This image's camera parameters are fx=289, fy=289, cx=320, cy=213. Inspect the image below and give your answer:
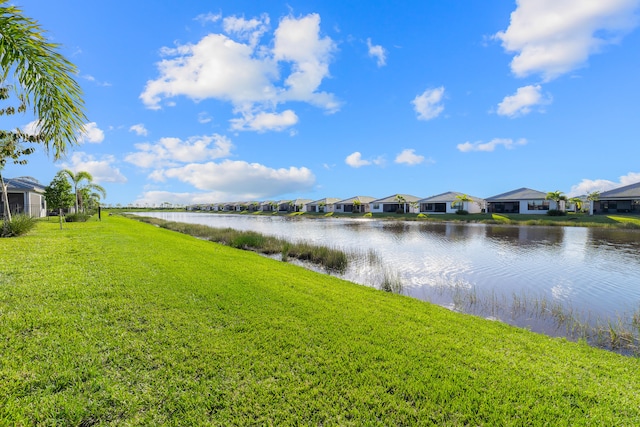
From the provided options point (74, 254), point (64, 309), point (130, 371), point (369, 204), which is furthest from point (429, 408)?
point (369, 204)

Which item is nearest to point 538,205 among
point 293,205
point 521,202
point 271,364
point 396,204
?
point 521,202

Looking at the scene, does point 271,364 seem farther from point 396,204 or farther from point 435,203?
point 396,204

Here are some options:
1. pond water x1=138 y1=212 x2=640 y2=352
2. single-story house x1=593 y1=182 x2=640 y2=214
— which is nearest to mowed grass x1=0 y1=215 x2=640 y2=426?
pond water x1=138 y1=212 x2=640 y2=352

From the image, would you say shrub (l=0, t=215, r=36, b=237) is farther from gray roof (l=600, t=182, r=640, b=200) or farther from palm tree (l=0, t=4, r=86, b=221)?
gray roof (l=600, t=182, r=640, b=200)

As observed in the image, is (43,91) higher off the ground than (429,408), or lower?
higher

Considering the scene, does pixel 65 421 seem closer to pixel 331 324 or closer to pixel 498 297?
pixel 331 324

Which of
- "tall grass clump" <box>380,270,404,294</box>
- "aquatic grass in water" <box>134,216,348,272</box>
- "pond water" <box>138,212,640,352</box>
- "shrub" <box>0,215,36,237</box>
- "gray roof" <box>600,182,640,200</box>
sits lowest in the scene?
"pond water" <box>138,212,640,352</box>

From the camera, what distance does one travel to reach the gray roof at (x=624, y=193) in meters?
37.3

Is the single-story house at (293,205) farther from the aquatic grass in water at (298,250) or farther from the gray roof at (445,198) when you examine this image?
the aquatic grass in water at (298,250)

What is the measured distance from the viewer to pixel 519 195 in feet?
160

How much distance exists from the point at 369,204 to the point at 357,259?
55840mm

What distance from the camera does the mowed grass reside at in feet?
9.71

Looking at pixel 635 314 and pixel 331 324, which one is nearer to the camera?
pixel 331 324

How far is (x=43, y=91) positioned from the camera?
546cm
